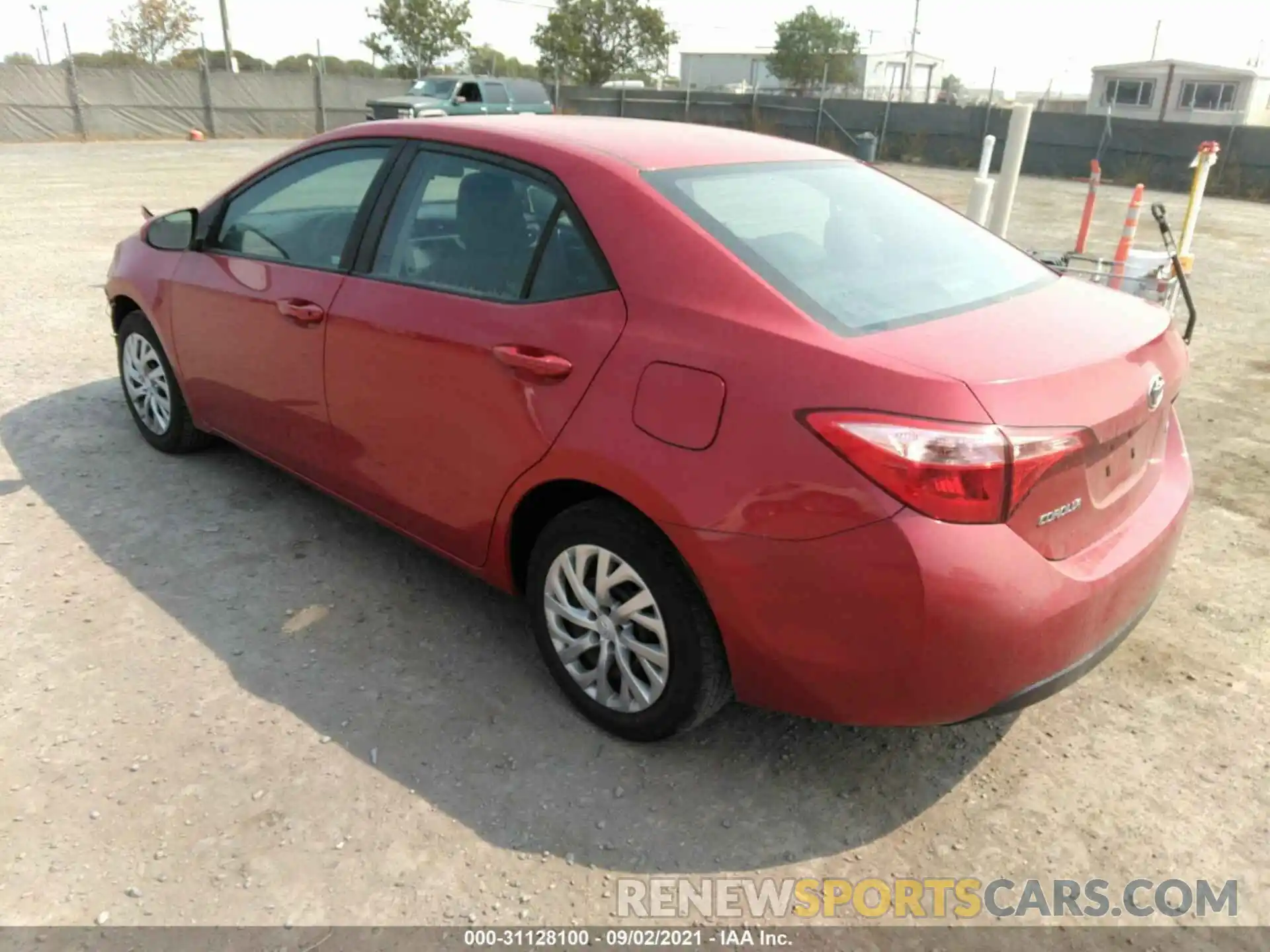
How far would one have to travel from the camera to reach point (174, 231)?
4277 millimetres

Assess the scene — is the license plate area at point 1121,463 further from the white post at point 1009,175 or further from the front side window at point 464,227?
the white post at point 1009,175

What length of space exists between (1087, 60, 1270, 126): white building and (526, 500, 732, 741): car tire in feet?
158

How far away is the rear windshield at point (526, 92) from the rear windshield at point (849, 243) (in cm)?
2646

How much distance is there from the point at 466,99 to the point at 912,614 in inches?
1082

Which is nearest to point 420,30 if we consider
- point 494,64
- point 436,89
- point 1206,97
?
point 494,64

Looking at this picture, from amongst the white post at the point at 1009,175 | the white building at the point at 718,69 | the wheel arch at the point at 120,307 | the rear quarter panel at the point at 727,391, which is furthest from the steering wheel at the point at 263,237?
the white building at the point at 718,69

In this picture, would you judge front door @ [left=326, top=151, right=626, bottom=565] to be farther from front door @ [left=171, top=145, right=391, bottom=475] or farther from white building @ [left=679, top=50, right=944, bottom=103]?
white building @ [left=679, top=50, right=944, bottom=103]

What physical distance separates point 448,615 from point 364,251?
4.32ft

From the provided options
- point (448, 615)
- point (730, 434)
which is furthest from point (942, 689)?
point (448, 615)

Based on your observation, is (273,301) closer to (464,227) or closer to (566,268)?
(464,227)

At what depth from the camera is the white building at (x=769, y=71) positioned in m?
62.0

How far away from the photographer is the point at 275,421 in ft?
12.4

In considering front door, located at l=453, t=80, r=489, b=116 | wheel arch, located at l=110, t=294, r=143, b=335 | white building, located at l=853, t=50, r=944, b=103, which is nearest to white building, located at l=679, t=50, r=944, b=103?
white building, located at l=853, t=50, r=944, b=103

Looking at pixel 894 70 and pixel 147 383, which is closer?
pixel 147 383
